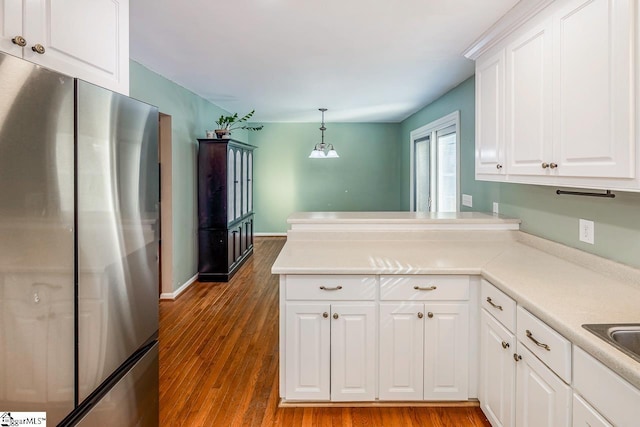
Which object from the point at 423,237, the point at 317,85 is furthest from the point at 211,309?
the point at 317,85

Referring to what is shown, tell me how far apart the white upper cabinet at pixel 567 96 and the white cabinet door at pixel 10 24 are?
2.04m

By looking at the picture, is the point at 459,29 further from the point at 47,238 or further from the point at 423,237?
the point at 47,238

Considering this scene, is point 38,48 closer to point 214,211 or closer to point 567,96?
point 567,96

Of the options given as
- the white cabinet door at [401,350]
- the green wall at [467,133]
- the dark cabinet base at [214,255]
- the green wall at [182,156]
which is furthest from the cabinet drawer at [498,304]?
the dark cabinet base at [214,255]

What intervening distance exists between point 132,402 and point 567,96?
2.28 meters

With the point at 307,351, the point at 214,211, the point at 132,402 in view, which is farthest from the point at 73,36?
the point at 214,211

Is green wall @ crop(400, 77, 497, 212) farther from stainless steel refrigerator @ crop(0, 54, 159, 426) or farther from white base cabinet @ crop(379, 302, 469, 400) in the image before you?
stainless steel refrigerator @ crop(0, 54, 159, 426)

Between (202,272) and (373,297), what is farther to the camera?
(202,272)

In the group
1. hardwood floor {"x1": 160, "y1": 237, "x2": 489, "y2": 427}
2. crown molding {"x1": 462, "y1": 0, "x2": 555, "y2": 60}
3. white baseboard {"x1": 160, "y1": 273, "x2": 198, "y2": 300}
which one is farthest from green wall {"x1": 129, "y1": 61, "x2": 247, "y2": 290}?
crown molding {"x1": 462, "y1": 0, "x2": 555, "y2": 60}

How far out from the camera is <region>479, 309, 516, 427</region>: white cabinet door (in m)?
1.81

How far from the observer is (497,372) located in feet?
6.43

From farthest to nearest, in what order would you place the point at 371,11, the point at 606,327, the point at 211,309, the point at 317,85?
the point at 317,85
the point at 211,309
the point at 371,11
the point at 606,327

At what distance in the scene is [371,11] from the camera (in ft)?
8.11

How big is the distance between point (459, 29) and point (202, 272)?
4.09m
